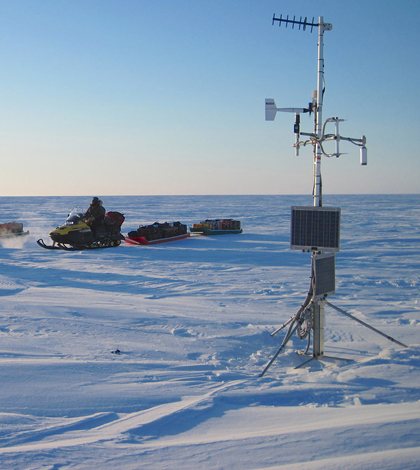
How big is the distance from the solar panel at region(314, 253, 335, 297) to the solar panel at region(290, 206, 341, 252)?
147mm

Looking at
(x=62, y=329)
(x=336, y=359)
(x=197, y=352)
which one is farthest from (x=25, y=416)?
(x=336, y=359)

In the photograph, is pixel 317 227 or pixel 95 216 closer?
pixel 317 227

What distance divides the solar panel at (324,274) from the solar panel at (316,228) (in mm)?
147

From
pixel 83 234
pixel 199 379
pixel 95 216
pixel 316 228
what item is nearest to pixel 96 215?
pixel 95 216

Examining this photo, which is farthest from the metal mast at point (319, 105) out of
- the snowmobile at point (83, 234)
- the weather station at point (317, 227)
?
the snowmobile at point (83, 234)

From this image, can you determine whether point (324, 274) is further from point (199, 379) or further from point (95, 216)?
point (95, 216)

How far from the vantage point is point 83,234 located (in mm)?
15391

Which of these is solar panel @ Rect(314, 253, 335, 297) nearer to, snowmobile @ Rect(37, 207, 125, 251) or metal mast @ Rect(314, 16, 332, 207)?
metal mast @ Rect(314, 16, 332, 207)

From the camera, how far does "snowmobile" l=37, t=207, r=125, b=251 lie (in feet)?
50.2

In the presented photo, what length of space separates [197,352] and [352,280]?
5707 mm

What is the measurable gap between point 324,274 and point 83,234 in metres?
11.6

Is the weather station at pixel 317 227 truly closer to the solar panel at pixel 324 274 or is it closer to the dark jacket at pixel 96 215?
the solar panel at pixel 324 274

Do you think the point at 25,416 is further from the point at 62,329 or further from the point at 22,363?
the point at 62,329

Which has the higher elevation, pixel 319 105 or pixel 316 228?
pixel 319 105
